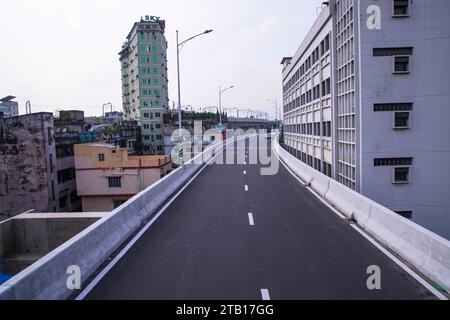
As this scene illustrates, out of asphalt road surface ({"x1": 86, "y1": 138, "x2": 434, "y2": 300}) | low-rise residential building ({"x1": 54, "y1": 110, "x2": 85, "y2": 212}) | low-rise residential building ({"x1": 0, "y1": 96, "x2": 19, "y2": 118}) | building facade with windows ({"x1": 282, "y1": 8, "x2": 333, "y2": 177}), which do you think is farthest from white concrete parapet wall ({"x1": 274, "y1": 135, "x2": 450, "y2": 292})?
low-rise residential building ({"x1": 0, "y1": 96, "x2": 19, "y2": 118})

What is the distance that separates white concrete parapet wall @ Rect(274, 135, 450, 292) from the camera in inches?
290

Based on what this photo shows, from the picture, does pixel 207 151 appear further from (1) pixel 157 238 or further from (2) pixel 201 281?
(2) pixel 201 281

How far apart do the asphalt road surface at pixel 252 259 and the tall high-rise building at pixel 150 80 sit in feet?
262

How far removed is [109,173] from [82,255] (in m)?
Answer: 40.8

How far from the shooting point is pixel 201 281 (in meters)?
7.73

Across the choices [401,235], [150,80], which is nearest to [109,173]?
[401,235]

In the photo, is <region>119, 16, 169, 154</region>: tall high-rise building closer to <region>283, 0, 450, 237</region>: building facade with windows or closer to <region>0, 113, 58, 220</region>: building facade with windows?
<region>0, 113, 58, 220</region>: building facade with windows

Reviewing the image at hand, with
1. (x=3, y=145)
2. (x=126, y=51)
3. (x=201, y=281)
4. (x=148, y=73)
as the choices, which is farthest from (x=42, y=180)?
(x=126, y=51)

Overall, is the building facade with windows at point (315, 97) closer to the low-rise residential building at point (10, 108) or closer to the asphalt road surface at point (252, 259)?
the asphalt road surface at point (252, 259)

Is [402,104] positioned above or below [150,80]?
below

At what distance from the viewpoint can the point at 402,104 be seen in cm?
2030

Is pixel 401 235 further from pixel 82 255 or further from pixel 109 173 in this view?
pixel 109 173

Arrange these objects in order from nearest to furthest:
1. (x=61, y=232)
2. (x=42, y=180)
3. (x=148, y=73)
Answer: (x=61, y=232)
(x=42, y=180)
(x=148, y=73)
